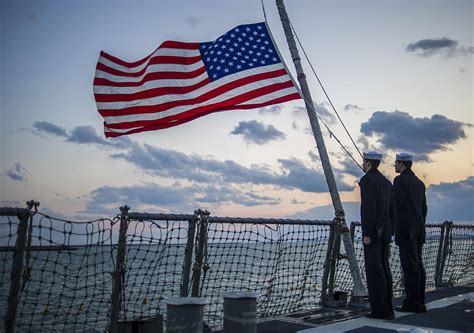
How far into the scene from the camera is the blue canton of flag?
7.53 meters

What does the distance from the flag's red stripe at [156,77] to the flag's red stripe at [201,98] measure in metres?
0.43

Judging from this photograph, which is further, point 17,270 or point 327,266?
point 327,266

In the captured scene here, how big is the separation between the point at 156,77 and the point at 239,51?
1.39 meters

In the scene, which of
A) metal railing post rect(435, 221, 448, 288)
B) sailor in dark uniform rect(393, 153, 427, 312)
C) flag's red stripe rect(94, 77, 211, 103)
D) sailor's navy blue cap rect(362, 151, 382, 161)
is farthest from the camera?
metal railing post rect(435, 221, 448, 288)

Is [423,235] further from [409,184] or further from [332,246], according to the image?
[332,246]

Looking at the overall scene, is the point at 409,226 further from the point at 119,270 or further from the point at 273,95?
the point at 119,270

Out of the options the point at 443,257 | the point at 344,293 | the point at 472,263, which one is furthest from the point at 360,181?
the point at 472,263

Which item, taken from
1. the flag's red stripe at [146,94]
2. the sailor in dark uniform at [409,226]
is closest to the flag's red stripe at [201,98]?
the flag's red stripe at [146,94]

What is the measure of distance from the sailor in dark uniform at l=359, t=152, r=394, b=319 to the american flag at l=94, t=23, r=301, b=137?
78.2 inches

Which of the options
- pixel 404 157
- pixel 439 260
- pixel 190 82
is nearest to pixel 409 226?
pixel 404 157

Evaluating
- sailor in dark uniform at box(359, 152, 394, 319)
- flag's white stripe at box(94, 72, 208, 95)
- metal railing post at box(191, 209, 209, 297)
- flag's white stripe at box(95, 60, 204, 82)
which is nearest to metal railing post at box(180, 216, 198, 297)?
metal railing post at box(191, 209, 209, 297)

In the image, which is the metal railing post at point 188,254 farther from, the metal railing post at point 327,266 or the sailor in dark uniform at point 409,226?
the sailor in dark uniform at point 409,226

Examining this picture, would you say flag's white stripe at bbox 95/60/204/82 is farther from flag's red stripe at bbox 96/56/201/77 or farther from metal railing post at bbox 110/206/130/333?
metal railing post at bbox 110/206/130/333

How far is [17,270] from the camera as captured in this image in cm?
399
